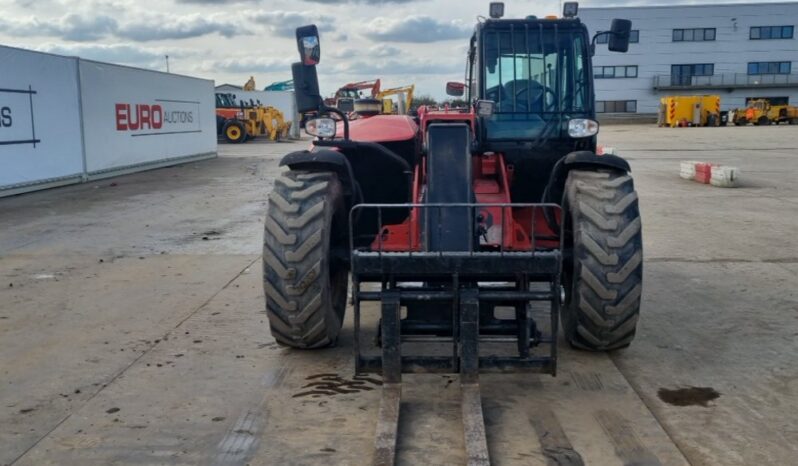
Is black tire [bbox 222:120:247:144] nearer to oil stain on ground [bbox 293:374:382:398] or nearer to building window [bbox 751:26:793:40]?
oil stain on ground [bbox 293:374:382:398]

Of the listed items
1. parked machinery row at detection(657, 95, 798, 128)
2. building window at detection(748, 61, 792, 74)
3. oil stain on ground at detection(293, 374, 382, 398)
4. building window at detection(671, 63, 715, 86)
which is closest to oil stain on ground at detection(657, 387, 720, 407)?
oil stain on ground at detection(293, 374, 382, 398)

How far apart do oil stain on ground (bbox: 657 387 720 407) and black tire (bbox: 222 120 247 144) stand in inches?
1417

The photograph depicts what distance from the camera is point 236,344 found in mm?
5984

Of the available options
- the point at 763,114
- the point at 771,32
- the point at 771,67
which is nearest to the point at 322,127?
the point at 763,114

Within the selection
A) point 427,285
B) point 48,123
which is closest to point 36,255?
point 427,285

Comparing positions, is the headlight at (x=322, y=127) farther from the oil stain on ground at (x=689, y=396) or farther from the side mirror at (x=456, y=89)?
the oil stain on ground at (x=689, y=396)

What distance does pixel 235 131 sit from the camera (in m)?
39.2

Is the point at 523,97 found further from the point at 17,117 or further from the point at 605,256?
the point at 17,117

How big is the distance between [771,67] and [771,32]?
285 centimetres

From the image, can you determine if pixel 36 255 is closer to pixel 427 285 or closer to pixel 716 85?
pixel 427 285

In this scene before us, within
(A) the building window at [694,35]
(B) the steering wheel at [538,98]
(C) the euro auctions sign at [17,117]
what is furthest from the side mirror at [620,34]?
(A) the building window at [694,35]

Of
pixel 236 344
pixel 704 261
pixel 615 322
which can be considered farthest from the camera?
pixel 704 261

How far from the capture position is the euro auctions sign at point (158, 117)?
21.6 meters

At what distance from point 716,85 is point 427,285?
214 ft
